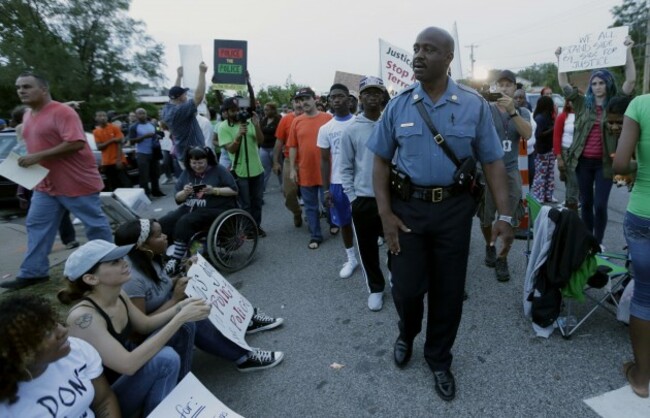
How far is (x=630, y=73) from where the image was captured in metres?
3.89

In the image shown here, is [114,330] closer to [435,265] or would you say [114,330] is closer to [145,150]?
[435,265]

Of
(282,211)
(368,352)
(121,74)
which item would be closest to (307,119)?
(282,211)

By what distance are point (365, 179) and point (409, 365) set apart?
1.41m

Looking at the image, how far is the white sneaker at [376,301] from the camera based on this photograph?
340 centimetres

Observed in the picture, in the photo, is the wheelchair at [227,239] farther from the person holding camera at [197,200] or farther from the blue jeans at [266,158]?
the blue jeans at [266,158]

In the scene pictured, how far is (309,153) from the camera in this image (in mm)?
5047

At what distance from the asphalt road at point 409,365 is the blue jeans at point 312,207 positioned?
1421mm

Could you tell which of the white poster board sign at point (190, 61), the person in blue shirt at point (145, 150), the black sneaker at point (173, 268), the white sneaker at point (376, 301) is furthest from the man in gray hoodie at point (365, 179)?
the person in blue shirt at point (145, 150)

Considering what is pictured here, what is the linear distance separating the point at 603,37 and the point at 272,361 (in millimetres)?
4854

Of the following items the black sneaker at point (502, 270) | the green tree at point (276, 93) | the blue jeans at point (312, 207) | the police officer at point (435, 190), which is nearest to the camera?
the police officer at point (435, 190)

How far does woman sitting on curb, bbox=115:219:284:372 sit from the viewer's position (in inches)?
98.9

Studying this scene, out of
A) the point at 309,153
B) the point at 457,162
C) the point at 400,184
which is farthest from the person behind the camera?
the point at 309,153

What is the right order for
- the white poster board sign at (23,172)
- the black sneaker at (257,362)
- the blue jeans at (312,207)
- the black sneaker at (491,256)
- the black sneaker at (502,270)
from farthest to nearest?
the blue jeans at (312,207) → the black sneaker at (491,256) → the white poster board sign at (23,172) → the black sneaker at (502,270) → the black sneaker at (257,362)

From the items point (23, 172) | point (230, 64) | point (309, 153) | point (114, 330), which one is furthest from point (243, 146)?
point (114, 330)
